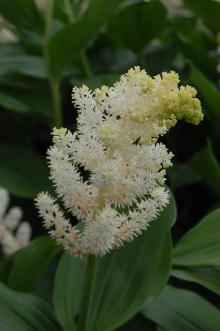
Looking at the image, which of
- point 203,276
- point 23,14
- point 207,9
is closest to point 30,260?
point 203,276

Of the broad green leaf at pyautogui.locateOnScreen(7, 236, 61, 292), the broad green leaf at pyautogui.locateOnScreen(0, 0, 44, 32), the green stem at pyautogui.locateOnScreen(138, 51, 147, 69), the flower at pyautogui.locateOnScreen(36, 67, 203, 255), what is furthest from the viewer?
the green stem at pyautogui.locateOnScreen(138, 51, 147, 69)

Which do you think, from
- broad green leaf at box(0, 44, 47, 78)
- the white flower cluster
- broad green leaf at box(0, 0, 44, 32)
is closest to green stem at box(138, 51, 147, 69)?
broad green leaf at box(0, 44, 47, 78)

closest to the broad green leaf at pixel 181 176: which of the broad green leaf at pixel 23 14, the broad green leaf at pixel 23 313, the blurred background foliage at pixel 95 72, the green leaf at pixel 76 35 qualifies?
the blurred background foliage at pixel 95 72

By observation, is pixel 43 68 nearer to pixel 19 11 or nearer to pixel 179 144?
pixel 19 11

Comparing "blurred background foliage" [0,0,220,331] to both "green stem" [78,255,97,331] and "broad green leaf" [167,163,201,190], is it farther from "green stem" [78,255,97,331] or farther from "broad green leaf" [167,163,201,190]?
"green stem" [78,255,97,331]

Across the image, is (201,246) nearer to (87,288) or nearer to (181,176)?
(87,288)

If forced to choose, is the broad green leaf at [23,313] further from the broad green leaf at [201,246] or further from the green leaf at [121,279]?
the broad green leaf at [201,246]

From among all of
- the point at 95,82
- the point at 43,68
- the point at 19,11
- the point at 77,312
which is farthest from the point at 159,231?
the point at 43,68
